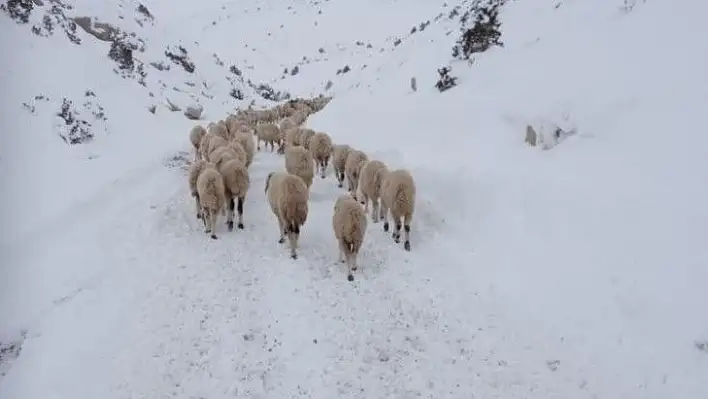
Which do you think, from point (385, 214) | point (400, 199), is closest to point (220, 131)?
point (385, 214)

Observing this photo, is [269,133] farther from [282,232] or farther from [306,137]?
[282,232]

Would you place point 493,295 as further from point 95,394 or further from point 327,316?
point 95,394

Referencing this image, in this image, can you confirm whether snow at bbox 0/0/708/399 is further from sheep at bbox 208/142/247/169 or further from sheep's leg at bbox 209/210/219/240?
sheep at bbox 208/142/247/169

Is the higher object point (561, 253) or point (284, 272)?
point (561, 253)

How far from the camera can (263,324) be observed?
812cm

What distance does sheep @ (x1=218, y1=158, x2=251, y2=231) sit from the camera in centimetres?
1168

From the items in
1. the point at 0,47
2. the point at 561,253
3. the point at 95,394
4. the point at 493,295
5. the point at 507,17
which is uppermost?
the point at 507,17

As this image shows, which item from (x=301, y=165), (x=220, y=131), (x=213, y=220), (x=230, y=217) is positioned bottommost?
(x=230, y=217)

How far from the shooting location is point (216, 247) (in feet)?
35.5

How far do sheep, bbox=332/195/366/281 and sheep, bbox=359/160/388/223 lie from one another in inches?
76.6

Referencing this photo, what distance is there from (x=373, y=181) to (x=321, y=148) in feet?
13.1

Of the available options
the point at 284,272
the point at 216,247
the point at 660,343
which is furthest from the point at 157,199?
the point at 660,343

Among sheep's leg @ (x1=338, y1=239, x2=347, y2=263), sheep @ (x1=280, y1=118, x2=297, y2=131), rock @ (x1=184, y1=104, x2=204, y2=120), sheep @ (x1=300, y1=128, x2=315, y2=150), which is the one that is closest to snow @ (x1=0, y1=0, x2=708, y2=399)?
sheep's leg @ (x1=338, y1=239, x2=347, y2=263)

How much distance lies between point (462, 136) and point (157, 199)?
7.28 m
